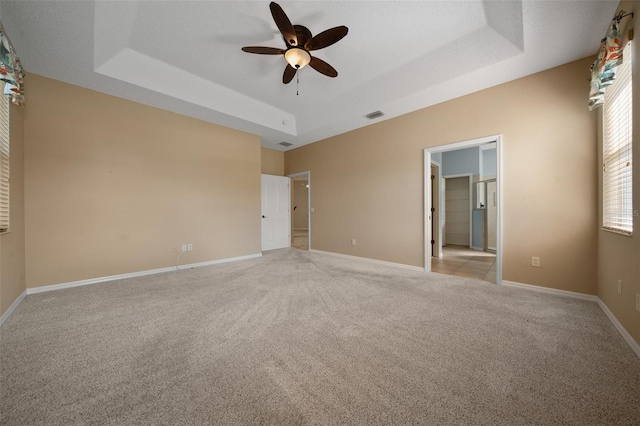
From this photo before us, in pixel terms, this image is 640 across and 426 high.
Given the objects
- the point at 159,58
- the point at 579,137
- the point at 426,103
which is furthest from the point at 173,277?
the point at 579,137

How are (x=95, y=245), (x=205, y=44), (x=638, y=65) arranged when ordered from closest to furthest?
(x=638, y=65), (x=205, y=44), (x=95, y=245)

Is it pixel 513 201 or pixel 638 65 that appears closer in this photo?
pixel 638 65

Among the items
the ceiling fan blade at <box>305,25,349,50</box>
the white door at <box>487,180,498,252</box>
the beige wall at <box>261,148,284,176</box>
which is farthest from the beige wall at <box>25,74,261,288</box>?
the white door at <box>487,180,498,252</box>

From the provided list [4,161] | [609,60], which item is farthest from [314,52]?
[4,161]

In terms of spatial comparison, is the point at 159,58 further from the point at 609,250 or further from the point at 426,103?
the point at 609,250

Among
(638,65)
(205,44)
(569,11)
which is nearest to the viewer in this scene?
(638,65)

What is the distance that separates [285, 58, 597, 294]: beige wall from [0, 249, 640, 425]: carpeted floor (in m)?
0.57

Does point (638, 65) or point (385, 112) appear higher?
point (385, 112)

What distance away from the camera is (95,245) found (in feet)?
11.0

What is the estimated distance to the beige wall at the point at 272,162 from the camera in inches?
250

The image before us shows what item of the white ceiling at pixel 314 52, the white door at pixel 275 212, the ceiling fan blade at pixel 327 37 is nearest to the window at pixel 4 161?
the white ceiling at pixel 314 52

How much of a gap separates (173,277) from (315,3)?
415cm

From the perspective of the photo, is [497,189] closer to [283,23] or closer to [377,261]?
[377,261]

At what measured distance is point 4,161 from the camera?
238cm
